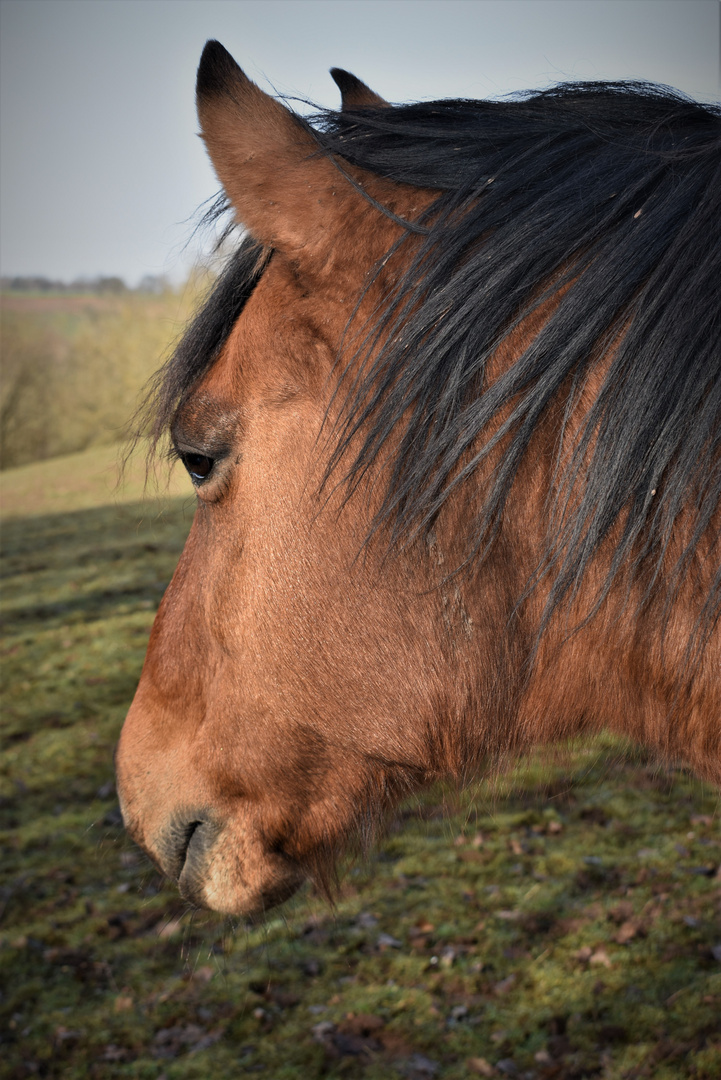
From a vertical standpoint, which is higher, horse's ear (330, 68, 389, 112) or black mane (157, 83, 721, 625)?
horse's ear (330, 68, 389, 112)

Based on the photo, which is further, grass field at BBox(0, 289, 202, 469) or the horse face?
grass field at BBox(0, 289, 202, 469)

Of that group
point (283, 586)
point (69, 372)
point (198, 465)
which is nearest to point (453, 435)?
point (283, 586)

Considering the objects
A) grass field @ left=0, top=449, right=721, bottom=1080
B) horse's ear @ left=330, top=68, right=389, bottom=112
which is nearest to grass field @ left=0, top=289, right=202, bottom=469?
grass field @ left=0, top=449, right=721, bottom=1080

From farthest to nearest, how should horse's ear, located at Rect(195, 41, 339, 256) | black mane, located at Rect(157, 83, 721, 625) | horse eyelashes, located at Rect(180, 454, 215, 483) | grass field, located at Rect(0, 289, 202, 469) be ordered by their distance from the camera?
grass field, located at Rect(0, 289, 202, 469) → horse eyelashes, located at Rect(180, 454, 215, 483) → horse's ear, located at Rect(195, 41, 339, 256) → black mane, located at Rect(157, 83, 721, 625)

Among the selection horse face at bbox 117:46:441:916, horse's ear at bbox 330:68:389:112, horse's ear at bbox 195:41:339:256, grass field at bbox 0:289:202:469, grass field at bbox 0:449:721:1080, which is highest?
grass field at bbox 0:289:202:469

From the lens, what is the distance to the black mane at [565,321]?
1.29 metres

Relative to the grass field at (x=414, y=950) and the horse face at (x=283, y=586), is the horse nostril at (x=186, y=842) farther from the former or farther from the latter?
the grass field at (x=414, y=950)

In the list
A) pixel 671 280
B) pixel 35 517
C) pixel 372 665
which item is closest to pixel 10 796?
pixel 372 665

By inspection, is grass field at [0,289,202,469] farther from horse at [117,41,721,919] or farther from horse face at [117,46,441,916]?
horse at [117,41,721,919]

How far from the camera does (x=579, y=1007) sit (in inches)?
125

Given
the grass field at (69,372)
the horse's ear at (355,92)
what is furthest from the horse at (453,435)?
the grass field at (69,372)

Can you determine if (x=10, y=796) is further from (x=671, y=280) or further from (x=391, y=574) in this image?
(x=671, y=280)

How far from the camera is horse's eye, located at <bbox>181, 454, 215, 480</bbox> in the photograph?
1.65m

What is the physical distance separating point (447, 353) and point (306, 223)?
39cm
